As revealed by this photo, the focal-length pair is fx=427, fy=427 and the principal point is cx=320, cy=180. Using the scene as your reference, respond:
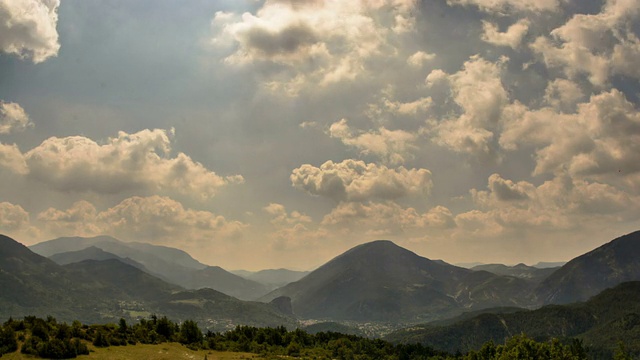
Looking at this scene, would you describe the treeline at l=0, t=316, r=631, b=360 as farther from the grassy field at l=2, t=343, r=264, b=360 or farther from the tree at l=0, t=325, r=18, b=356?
the grassy field at l=2, t=343, r=264, b=360

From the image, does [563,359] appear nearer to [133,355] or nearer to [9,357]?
[133,355]

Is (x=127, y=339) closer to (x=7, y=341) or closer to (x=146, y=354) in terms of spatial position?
(x=146, y=354)

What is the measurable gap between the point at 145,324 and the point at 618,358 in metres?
204

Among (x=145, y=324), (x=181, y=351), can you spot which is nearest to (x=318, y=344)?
(x=145, y=324)

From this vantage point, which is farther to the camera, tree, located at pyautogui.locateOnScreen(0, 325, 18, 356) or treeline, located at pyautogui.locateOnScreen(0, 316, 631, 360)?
treeline, located at pyautogui.locateOnScreen(0, 316, 631, 360)

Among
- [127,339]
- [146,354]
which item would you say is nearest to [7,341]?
[146,354]

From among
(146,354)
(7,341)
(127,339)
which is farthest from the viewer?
(127,339)

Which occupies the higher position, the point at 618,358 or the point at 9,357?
the point at 9,357

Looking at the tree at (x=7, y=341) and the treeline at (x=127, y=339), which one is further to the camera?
the treeline at (x=127, y=339)

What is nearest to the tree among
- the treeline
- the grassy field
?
the treeline

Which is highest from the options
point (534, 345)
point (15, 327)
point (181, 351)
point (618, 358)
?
point (15, 327)

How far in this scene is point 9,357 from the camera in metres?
70.1

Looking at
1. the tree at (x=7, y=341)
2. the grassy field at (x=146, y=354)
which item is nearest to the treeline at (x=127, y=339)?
the tree at (x=7, y=341)

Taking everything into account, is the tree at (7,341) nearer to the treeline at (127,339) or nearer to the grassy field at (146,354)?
the treeline at (127,339)
